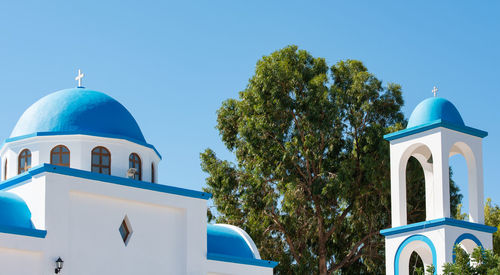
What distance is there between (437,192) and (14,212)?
31.5 feet

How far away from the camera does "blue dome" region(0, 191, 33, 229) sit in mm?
15188

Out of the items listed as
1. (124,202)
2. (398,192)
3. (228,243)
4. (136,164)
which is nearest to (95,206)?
(124,202)

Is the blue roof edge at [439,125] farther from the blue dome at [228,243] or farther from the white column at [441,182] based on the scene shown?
the blue dome at [228,243]

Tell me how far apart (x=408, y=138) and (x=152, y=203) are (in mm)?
6663

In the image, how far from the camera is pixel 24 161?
714 inches

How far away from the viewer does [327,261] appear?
28781 mm

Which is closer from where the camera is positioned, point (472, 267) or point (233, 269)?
point (472, 267)

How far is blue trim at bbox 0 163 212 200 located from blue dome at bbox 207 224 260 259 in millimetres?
1232

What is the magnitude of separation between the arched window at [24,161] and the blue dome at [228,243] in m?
4.52

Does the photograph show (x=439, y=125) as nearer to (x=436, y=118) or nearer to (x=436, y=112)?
(x=436, y=118)

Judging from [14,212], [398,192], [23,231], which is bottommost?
[23,231]

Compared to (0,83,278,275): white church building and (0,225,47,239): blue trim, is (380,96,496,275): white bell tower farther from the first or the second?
(0,225,47,239): blue trim

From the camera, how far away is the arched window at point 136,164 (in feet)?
61.3

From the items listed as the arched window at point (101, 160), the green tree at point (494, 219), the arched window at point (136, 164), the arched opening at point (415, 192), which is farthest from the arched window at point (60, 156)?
the green tree at point (494, 219)
